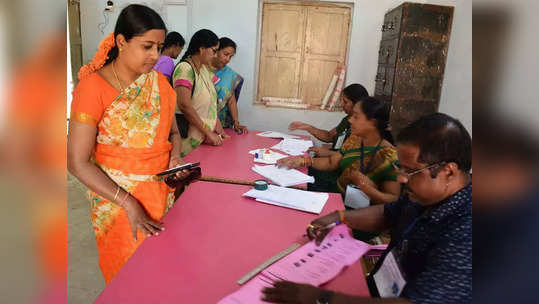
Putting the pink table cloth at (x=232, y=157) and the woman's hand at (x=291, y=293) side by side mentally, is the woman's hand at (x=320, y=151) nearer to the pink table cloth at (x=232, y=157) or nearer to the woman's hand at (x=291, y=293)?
the pink table cloth at (x=232, y=157)

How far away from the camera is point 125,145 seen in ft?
4.84

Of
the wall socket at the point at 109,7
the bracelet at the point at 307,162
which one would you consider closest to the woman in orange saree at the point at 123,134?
the bracelet at the point at 307,162

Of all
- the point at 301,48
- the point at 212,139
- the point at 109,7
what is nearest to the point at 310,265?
the point at 212,139

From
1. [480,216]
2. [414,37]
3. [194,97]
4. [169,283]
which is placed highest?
[414,37]

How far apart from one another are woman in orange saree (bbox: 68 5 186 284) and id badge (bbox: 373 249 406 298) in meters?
0.77

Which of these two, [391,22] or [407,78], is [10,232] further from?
[391,22]

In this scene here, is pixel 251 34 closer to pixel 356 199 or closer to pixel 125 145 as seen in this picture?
pixel 356 199

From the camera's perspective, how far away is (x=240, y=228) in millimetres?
1348

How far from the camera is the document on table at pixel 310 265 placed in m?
0.98

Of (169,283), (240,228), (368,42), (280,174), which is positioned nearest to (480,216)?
(169,283)

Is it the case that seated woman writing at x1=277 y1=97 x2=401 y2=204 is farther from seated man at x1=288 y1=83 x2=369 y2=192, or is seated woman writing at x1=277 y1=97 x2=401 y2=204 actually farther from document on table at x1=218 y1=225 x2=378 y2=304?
document on table at x1=218 y1=225 x2=378 y2=304

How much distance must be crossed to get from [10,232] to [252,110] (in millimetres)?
4546

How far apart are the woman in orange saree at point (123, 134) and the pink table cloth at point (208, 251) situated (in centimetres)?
13

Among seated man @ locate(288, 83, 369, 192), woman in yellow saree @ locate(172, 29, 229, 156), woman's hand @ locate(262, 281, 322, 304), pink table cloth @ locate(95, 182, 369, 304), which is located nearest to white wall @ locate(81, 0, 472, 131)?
seated man @ locate(288, 83, 369, 192)
